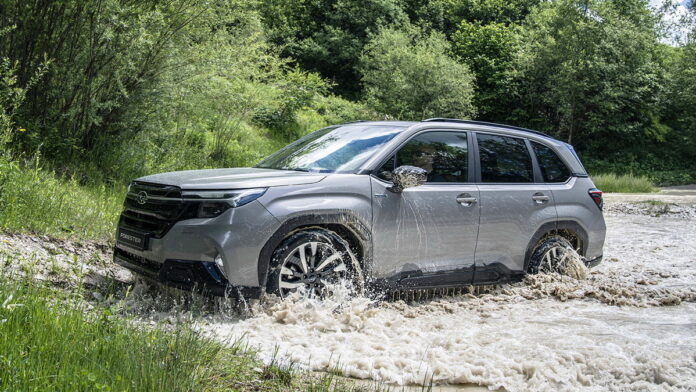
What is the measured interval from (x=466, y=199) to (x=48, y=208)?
4861 millimetres

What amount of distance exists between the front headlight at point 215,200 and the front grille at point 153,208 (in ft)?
0.39

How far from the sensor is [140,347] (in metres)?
3.41

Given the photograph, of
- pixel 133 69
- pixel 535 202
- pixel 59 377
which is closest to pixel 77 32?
pixel 133 69

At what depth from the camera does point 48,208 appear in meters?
7.39

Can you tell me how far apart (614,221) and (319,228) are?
1144 cm

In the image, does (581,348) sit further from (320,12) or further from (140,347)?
(320,12)

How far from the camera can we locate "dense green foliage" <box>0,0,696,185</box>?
10125 millimetres

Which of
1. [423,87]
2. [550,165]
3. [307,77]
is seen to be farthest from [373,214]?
[423,87]

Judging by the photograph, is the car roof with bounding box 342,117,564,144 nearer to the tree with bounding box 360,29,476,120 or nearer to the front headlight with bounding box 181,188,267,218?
the front headlight with bounding box 181,188,267,218

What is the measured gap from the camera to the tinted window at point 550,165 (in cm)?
700

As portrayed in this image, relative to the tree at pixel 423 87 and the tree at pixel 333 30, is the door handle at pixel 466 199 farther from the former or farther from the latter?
the tree at pixel 333 30

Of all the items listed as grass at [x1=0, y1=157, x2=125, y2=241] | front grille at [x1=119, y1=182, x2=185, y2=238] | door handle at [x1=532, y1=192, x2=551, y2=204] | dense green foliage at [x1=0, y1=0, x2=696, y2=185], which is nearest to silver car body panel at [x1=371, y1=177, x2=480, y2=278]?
door handle at [x1=532, y1=192, x2=551, y2=204]

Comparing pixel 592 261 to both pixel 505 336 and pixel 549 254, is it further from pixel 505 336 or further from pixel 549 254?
pixel 505 336

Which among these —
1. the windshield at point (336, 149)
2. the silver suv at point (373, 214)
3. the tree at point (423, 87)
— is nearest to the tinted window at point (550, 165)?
the silver suv at point (373, 214)
